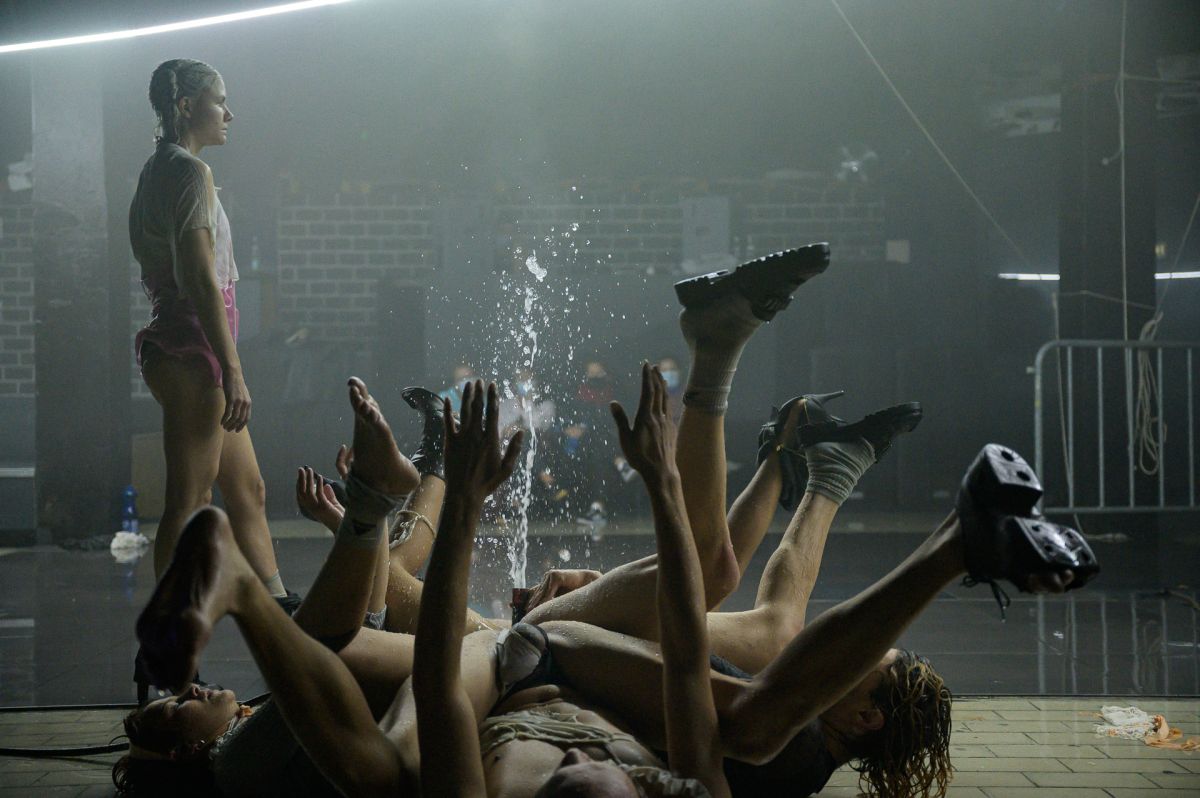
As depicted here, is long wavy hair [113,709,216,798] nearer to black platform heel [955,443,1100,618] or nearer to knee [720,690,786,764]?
knee [720,690,786,764]

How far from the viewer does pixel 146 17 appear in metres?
3.58

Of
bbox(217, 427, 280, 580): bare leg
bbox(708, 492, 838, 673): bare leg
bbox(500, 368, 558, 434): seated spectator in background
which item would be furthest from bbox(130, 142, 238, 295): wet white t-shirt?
bbox(500, 368, 558, 434): seated spectator in background

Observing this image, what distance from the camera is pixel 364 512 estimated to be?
168cm

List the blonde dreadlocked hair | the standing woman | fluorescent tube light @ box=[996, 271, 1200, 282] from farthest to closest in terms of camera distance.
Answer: fluorescent tube light @ box=[996, 271, 1200, 282]
the standing woman
the blonde dreadlocked hair

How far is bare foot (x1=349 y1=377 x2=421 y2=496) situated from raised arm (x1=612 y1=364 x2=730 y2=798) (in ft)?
1.07

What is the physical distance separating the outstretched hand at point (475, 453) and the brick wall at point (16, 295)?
21.6ft

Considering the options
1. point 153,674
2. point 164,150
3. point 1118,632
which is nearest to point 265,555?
point 164,150

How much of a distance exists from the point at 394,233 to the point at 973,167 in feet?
13.2

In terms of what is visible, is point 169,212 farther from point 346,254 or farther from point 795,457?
point 346,254

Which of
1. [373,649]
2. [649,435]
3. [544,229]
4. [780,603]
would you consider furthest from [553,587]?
[544,229]

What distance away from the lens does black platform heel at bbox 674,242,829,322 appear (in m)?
2.05

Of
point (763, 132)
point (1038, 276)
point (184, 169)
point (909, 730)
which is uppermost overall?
point (763, 132)

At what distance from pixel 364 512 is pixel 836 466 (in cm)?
121

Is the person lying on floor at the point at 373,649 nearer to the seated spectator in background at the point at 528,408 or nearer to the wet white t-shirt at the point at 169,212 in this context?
the wet white t-shirt at the point at 169,212
